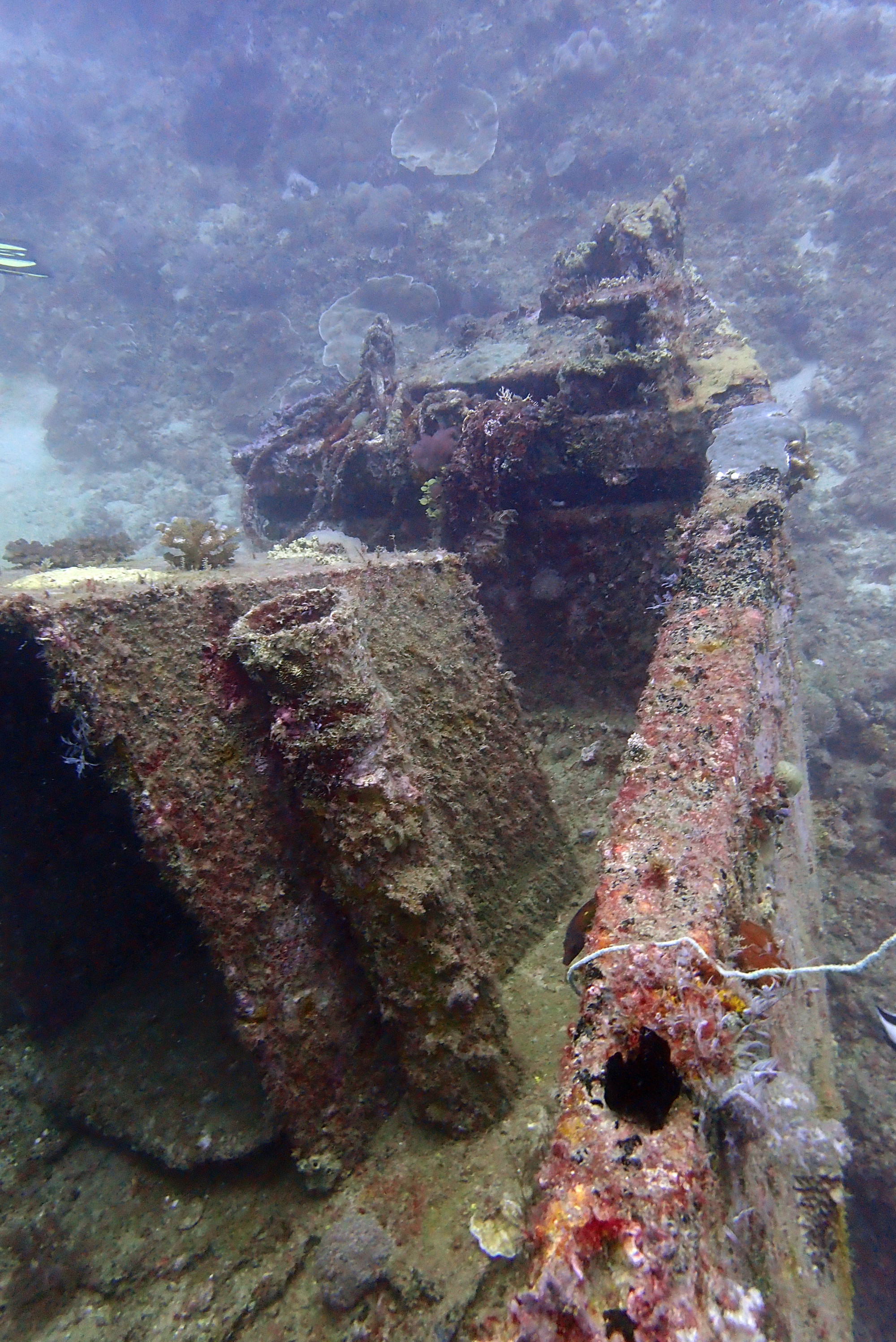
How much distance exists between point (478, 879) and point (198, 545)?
8.71 feet

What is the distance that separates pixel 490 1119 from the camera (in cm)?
242

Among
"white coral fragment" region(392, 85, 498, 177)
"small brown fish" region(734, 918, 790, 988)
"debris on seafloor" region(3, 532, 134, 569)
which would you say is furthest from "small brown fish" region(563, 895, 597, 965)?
"white coral fragment" region(392, 85, 498, 177)

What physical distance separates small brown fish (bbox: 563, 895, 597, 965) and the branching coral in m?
2.71

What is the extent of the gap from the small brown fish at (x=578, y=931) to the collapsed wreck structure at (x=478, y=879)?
245 millimetres

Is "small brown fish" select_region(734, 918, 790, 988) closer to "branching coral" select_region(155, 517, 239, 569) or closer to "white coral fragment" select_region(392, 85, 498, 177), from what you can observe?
"branching coral" select_region(155, 517, 239, 569)

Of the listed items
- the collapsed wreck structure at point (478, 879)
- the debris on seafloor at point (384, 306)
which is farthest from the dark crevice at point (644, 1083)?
the debris on seafloor at point (384, 306)

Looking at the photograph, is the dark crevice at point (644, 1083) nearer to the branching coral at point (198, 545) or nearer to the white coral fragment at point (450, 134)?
the branching coral at point (198, 545)

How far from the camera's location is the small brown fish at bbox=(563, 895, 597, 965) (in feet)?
7.32

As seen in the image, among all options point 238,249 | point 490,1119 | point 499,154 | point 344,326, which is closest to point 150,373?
point 238,249

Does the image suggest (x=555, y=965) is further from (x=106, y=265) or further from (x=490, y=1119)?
(x=106, y=265)

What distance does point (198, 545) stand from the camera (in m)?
3.93

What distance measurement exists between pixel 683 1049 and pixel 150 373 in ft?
71.6

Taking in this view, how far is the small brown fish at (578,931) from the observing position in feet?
7.32

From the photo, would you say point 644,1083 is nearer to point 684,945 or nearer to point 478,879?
point 684,945
